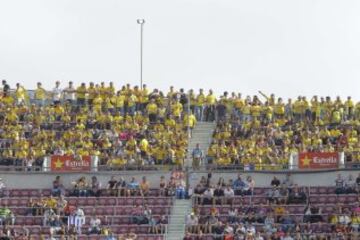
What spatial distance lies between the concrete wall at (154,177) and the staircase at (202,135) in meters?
2.17

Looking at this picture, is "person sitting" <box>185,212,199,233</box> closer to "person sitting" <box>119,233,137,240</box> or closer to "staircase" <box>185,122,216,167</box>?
"person sitting" <box>119,233,137,240</box>

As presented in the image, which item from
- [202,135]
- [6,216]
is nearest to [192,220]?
[6,216]

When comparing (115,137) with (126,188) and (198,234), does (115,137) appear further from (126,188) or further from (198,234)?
(198,234)

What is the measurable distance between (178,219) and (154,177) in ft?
11.9

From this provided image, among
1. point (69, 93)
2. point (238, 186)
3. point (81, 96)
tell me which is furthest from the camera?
point (69, 93)

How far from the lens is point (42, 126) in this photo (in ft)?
232

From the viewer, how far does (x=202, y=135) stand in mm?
70688

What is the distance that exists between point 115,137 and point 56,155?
3.00m

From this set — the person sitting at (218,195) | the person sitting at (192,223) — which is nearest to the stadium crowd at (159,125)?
the person sitting at (218,195)

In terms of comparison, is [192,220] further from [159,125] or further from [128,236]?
[159,125]

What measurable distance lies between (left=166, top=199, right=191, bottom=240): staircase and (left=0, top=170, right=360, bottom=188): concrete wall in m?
2.21

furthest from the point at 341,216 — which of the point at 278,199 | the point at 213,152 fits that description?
the point at 213,152

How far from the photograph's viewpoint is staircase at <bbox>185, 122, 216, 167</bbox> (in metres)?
69.9

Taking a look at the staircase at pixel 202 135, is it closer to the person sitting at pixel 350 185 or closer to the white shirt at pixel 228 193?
the white shirt at pixel 228 193
